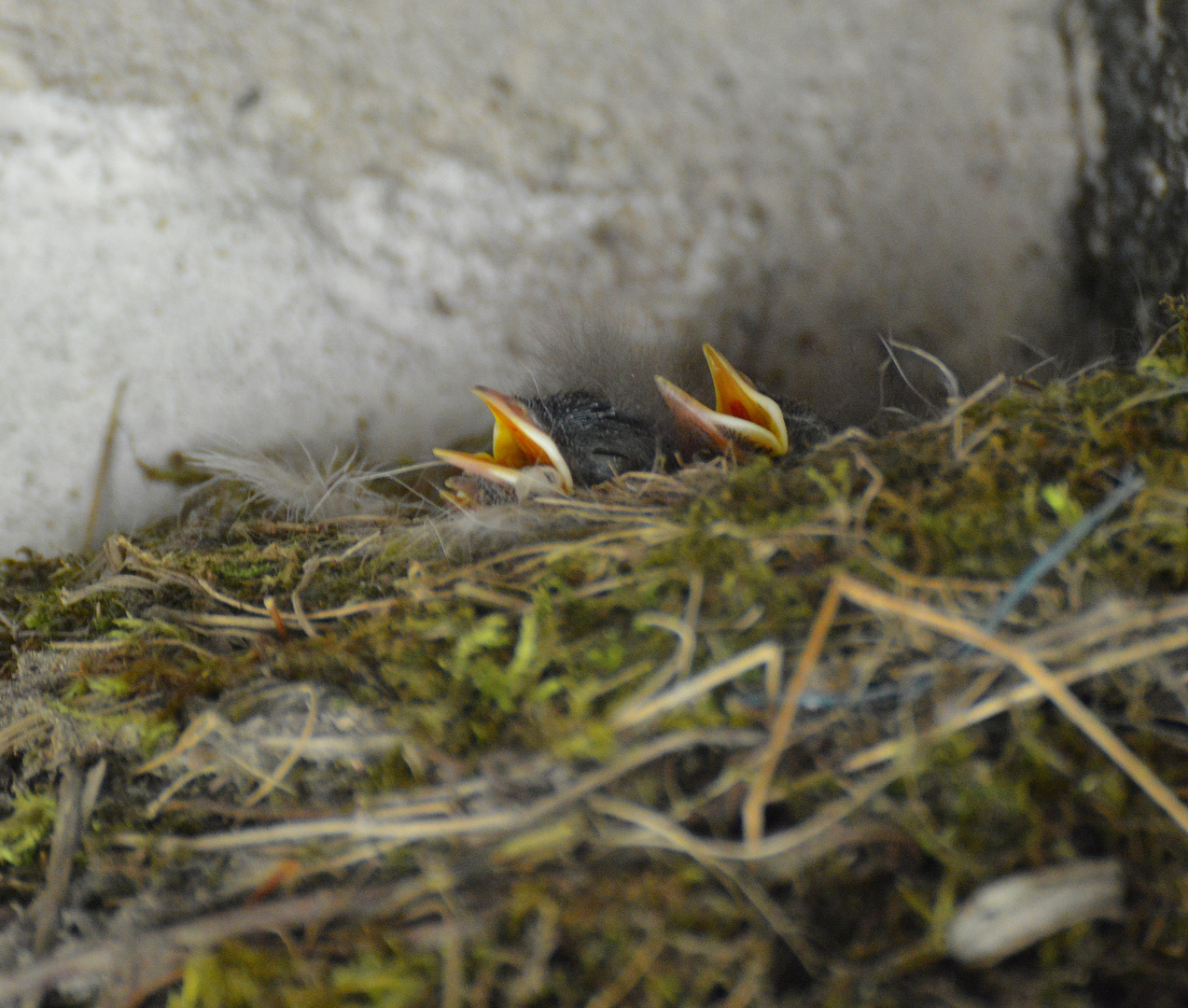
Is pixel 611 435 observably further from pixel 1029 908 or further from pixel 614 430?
pixel 1029 908

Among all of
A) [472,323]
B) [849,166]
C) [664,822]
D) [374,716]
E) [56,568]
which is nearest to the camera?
[664,822]

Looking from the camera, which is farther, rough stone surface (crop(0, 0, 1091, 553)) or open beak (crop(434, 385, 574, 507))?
rough stone surface (crop(0, 0, 1091, 553))

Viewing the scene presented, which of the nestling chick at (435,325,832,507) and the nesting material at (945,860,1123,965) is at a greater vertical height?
the nestling chick at (435,325,832,507)

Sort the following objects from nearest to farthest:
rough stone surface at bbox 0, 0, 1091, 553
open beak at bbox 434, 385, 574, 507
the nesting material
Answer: the nesting material, open beak at bbox 434, 385, 574, 507, rough stone surface at bbox 0, 0, 1091, 553

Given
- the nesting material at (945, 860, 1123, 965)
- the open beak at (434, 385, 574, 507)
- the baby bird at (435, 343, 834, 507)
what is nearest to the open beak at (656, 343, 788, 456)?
the baby bird at (435, 343, 834, 507)

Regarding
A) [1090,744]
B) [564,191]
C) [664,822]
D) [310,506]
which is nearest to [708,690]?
[664,822]

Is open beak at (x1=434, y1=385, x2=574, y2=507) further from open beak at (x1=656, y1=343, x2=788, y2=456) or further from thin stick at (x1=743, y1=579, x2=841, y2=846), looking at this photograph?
thin stick at (x1=743, y1=579, x2=841, y2=846)

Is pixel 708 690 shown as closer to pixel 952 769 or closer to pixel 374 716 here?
pixel 952 769
